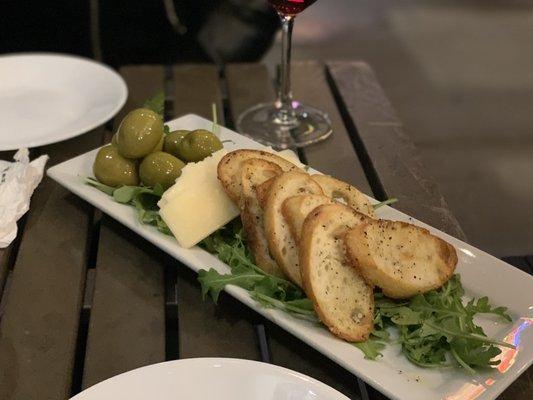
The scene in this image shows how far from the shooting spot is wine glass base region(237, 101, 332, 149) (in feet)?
4.71

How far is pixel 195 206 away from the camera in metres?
1.03

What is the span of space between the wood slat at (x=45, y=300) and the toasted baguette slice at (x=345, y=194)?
365mm

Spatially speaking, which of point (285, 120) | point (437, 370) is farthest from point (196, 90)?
point (437, 370)

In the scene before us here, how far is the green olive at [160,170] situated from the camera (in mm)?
1148

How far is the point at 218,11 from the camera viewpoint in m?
2.37

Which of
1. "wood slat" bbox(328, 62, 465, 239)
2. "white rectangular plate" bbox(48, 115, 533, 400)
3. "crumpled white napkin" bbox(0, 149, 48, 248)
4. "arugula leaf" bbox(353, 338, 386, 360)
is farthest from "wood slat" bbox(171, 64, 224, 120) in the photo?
"arugula leaf" bbox(353, 338, 386, 360)

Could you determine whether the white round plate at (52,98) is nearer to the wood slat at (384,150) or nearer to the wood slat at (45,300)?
the wood slat at (45,300)

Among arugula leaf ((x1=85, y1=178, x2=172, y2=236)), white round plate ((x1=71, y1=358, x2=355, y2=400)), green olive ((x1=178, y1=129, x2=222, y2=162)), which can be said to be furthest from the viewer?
green olive ((x1=178, y1=129, x2=222, y2=162))

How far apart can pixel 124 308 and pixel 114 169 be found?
275 millimetres

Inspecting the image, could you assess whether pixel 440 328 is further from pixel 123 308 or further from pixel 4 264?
pixel 4 264

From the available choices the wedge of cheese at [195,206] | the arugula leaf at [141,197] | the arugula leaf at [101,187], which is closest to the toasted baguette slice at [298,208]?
the wedge of cheese at [195,206]

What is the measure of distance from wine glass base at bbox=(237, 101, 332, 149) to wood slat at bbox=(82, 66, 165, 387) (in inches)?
16.0

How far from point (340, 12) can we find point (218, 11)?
2.06 m

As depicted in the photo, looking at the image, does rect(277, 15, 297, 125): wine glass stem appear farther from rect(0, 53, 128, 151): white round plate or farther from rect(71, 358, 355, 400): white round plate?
rect(71, 358, 355, 400): white round plate
